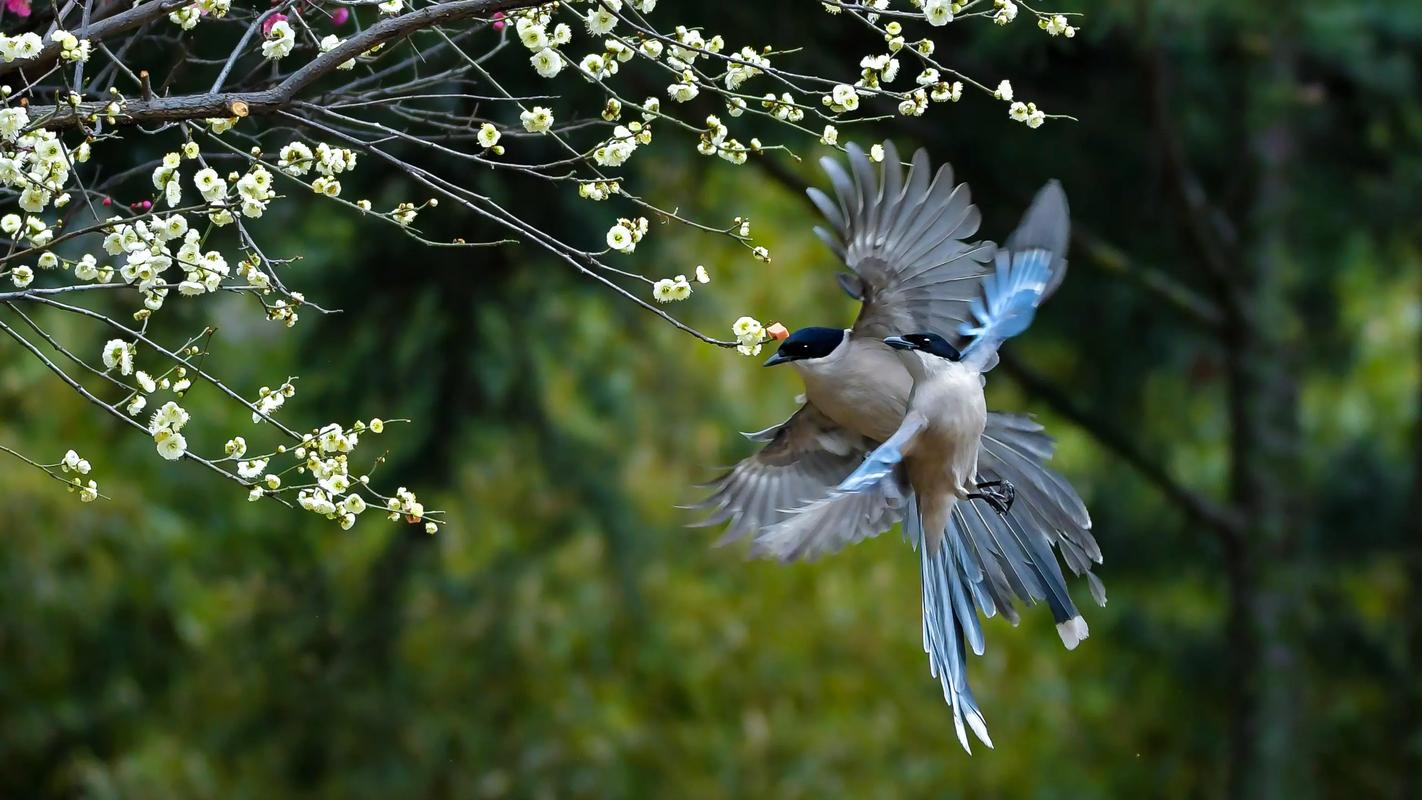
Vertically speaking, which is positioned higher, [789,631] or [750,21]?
[750,21]

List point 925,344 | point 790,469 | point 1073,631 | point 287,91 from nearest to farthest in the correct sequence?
1. point 287,91
2. point 925,344
3. point 1073,631
4. point 790,469

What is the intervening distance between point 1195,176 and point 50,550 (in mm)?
3466

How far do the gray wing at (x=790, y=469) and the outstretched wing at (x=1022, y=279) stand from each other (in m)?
0.51

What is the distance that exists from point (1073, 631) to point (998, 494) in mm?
188

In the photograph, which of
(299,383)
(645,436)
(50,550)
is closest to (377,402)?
(299,383)

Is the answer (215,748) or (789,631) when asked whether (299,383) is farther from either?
(789,631)

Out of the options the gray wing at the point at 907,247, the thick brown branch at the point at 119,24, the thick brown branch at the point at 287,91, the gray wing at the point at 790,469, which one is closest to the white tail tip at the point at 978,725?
the gray wing at the point at 907,247

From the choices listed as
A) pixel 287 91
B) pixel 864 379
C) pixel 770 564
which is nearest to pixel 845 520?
pixel 864 379

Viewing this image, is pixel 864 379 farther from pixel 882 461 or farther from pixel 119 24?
pixel 119 24

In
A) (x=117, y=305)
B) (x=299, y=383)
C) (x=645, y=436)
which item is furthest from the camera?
(x=645, y=436)

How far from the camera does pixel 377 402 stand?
14.0 ft

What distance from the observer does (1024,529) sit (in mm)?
2240

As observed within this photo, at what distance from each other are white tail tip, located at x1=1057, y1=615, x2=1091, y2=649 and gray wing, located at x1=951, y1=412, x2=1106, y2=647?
Result: 2 centimetres

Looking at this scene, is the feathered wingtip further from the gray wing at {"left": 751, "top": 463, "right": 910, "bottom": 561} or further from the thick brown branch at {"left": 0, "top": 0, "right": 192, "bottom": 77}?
the thick brown branch at {"left": 0, "top": 0, "right": 192, "bottom": 77}
